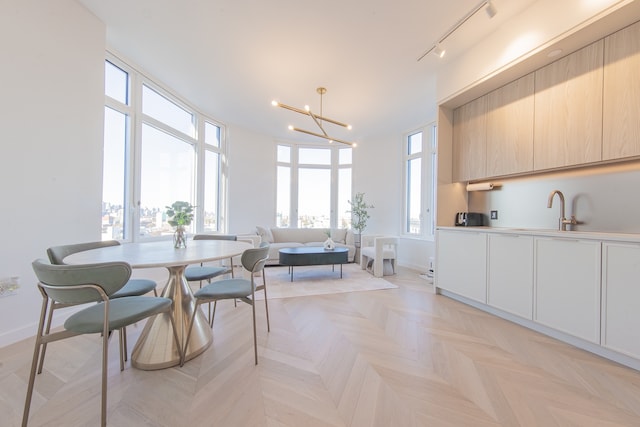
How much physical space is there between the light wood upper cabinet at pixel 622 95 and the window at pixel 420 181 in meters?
2.99

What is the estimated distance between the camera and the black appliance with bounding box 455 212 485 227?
3.29m

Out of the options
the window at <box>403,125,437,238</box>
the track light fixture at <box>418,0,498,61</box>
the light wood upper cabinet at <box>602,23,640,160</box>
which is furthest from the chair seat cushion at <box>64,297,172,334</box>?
the window at <box>403,125,437,238</box>

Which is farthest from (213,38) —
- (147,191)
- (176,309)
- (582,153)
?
(582,153)

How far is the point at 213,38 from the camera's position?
2781 millimetres

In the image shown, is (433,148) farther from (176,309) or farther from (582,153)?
(176,309)

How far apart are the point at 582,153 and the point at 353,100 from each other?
3.03 m

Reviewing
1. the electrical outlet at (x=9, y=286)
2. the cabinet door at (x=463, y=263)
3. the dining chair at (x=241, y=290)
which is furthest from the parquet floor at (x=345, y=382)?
the cabinet door at (x=463, y=263)

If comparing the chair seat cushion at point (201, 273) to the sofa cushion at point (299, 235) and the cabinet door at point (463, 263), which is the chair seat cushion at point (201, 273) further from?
the sofa cushion at point (299, 235)

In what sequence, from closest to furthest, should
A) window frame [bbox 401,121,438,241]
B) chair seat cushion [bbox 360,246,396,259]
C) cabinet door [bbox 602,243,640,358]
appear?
cabinet door [bbox 602,243,640,358] < chair seat cushion [bbox 360,246,396,259] < window frame [bbox 401,121,438,241]

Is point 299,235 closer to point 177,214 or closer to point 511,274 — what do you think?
point 177,214

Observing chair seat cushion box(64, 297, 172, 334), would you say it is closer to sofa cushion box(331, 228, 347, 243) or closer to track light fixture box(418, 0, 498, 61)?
track light fixture box(418, 0, 498, 61)

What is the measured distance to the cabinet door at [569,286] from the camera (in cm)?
192

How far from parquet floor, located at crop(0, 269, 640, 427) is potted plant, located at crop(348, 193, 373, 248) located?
3.46 m

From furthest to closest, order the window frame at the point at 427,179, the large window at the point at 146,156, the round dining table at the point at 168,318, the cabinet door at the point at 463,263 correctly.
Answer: the window frame at the point at 427,179 → the large window at the point at 146,156 → the cabinet door at the point at 463,263 → the round dining table at the point at 168,318
